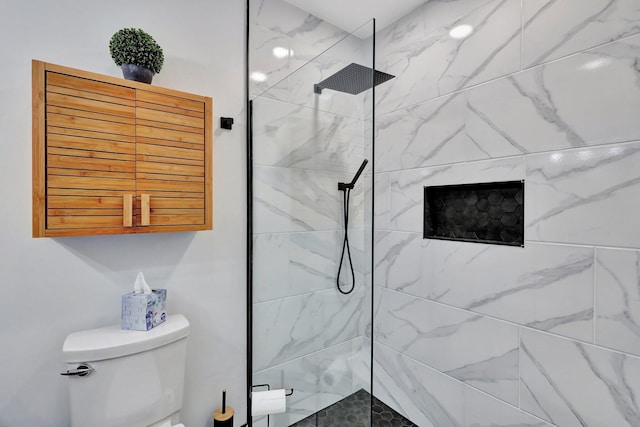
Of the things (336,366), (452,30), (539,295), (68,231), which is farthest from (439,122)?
(68,231)

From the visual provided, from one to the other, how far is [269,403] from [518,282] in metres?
1.33

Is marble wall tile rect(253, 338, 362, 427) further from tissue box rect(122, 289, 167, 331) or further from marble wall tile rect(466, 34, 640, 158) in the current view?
marble wall tile rect(466, 34, 640, 158)

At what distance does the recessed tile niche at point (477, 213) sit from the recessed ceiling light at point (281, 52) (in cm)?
117

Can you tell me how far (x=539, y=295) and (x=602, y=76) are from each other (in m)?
0.92

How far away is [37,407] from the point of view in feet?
3.93

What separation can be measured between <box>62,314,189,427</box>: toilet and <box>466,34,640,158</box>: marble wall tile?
1.76 meters

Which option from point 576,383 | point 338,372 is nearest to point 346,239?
point 338,372

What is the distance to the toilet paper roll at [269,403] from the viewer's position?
145cm

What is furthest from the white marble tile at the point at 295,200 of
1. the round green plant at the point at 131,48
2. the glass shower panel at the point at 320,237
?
the round green plant at the point at 131,48

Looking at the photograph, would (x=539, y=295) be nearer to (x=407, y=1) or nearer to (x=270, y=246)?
(x=270, y=246)

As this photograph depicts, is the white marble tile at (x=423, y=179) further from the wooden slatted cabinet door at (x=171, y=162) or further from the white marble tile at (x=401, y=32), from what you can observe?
the wooden slatted cabinet door at (x=171, y=162)

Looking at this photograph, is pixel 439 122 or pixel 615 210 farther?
pixel 439 122

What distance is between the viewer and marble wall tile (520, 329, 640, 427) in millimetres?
1104

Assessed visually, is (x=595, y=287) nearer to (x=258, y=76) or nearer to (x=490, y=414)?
(x=490, y=414)
